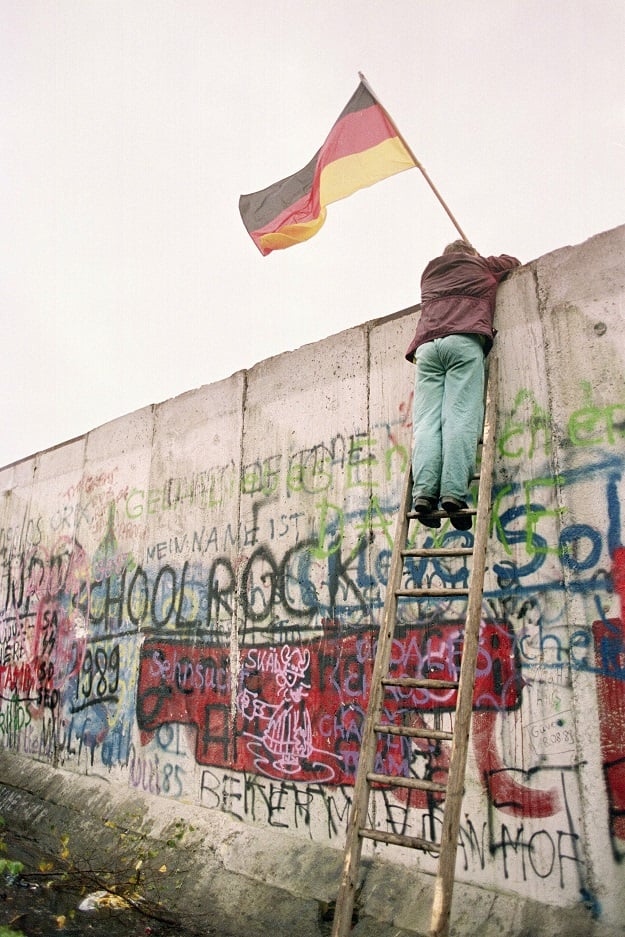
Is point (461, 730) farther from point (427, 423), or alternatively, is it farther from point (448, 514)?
point (427, 423)

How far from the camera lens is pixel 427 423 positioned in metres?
4.16

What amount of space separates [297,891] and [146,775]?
1.97 meters

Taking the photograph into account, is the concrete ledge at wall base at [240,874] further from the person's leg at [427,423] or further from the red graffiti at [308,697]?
the person's leg at [427,423]

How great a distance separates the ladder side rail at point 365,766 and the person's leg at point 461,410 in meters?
0.36

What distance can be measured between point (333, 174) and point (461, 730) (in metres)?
4.14

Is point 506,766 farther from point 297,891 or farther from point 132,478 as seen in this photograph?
point 132,478

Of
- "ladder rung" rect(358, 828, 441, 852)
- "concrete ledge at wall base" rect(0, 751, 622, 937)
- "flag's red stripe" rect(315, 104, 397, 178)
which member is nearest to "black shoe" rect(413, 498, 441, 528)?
"ladder rung" rect(358, 828, 441, 852)

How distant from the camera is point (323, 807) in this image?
4.53 metres

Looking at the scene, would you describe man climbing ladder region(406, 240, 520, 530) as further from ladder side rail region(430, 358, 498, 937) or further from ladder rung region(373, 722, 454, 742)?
ladder rung region(373, 722, 454, 742)

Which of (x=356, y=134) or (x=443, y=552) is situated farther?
(x=356, y=134)

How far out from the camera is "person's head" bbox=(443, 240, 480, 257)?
456 cm

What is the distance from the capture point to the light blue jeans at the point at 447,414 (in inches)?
152

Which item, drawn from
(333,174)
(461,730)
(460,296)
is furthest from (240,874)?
(333,174)

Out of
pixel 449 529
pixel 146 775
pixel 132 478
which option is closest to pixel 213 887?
pixel 146 775
